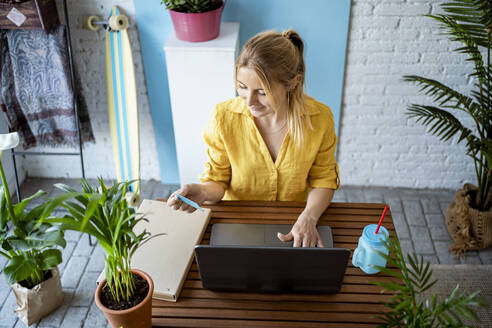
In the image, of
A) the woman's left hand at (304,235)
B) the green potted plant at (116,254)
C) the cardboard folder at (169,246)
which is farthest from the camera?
the woman's left hand at (304,235)

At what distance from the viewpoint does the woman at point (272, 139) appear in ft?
5.82

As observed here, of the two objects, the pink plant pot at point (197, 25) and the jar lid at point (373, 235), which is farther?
the pink plant pot at point (197, 25)

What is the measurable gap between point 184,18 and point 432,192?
223cm

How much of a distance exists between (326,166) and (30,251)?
1323mm

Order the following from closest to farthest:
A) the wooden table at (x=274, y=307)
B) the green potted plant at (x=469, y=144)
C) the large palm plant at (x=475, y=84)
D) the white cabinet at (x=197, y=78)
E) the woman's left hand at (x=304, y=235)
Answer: the wooden table at (x=274, y=307) → the woman's left hand at (x=304, y=235) → the large palm plant at (x=475, y=84) → the green potted plant at (x=469, y=144) → the white cabinet at (x=197, y=78)

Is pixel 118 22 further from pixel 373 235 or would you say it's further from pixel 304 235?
pixel 373 235

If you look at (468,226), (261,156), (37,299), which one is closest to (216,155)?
(261,156)

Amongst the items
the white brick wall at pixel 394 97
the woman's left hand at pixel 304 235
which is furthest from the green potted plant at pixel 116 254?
the white brick wall at pixel 394 97

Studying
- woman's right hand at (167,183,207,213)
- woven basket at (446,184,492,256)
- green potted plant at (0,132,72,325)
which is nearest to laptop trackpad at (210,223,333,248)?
woman's right hand at (167,183,207,213)

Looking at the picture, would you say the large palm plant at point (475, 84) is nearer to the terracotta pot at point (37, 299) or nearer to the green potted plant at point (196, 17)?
the green potted plant at point (196, 17)

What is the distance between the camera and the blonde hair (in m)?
1.74

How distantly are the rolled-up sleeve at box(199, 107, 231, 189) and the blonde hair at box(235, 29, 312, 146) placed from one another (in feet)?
0.92

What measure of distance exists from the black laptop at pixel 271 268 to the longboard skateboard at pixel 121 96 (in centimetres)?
Result: 161

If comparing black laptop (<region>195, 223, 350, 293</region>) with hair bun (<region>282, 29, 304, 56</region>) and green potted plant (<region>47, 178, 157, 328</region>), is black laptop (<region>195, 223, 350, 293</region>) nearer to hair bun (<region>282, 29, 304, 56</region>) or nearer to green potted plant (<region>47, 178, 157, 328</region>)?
green potted plant (<region>47, 178, 157, 328</region>)
